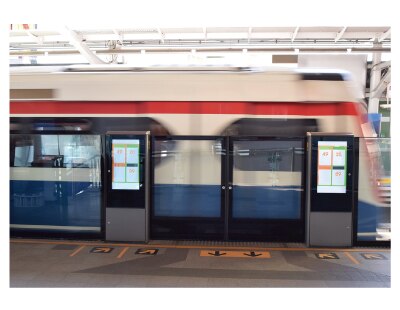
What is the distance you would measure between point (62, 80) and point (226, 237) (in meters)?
3.59

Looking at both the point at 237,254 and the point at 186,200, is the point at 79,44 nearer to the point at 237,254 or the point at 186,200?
the point at 186,200

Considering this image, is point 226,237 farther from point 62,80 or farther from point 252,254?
point 62,80

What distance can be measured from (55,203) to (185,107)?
2.64 m

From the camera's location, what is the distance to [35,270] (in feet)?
16.7

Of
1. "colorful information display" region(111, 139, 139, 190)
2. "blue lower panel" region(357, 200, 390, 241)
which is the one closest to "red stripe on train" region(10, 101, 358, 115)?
"colorful information display" region(111, 139, 139, 190)

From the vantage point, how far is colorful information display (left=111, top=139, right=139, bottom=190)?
20.3 feet

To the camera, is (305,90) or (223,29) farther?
(223,29)

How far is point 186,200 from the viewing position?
637cm

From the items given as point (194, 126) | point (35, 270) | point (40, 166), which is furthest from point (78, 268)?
point (194, 126)

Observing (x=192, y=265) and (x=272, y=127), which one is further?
(x=272, y=127)

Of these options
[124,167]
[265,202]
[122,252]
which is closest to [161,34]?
[124,167]

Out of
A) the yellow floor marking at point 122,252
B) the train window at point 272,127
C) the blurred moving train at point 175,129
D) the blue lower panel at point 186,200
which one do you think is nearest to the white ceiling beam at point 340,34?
the blurred moving train at point 175,129

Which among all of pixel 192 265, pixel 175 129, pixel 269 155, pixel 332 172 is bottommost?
pixel 192 265
